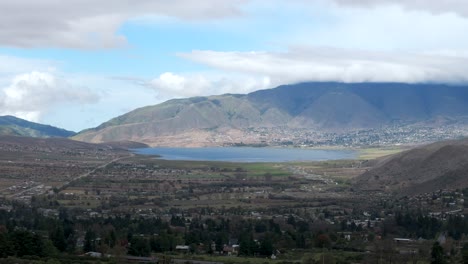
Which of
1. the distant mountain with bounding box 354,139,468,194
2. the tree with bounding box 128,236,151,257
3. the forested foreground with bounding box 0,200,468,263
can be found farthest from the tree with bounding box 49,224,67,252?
the distant mountain with bounding box 354,139,468,194

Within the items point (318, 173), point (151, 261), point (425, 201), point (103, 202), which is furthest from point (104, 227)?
point (318, 173)

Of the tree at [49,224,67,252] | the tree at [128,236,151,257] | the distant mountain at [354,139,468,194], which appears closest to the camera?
the tree at [128,236,151,257]

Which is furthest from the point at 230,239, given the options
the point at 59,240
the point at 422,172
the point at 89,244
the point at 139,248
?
the point at 422,172

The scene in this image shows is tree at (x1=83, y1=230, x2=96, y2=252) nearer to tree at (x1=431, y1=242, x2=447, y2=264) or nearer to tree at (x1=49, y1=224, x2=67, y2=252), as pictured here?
tree at (x1=49, y1=224, x2=67, y2=252)

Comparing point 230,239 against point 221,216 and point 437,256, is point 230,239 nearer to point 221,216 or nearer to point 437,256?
point 221,216

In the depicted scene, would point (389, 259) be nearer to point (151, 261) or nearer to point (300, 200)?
point (151, 261)

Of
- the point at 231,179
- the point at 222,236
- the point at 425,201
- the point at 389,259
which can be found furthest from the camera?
the point at 231,179

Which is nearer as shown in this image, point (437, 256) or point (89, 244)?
point (437, 256)

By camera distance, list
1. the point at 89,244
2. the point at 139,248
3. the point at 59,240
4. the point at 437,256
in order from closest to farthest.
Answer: the point at 437,256, the point at 139,248, the point at 59,240, the point at 89,244

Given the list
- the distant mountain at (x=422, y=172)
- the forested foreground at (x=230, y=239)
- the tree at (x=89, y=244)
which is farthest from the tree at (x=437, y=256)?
the distant mountain at (x=422, y=172)
